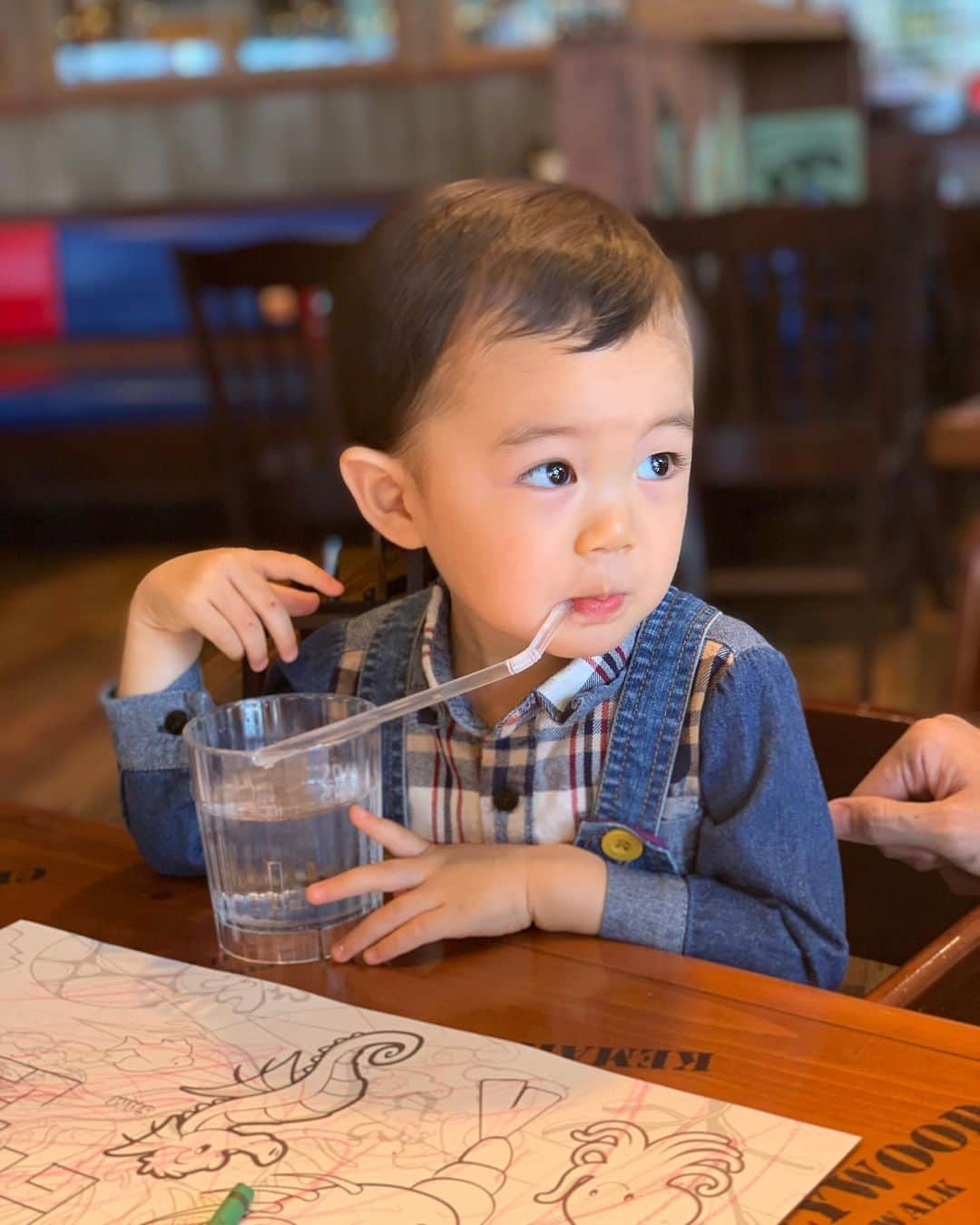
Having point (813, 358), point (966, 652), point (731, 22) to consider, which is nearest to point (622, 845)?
point (966, 652)

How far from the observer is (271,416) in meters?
3.10

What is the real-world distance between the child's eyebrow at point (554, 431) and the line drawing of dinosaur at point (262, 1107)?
0.93 ft

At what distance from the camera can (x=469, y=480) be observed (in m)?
0.81

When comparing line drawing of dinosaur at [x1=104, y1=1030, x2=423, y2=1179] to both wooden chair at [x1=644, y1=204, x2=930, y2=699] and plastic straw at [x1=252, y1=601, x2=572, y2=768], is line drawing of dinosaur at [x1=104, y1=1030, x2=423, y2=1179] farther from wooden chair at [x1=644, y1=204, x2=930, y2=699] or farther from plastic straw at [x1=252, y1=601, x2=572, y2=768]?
wooden chair at [x1=644, y1=204, x2=930, y2=699]

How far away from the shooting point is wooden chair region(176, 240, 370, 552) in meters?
2.82

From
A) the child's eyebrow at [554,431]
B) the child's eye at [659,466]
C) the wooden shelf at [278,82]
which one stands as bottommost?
the child's eye at [659,466]

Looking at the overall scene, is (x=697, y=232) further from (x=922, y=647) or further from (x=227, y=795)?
(x=227, y=795)

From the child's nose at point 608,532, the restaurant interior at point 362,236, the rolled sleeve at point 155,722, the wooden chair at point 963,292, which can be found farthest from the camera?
the wooden chair at point 963,292

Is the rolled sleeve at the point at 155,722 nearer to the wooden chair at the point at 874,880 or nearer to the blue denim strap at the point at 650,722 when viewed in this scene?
the blue denim strap at the point at 650,722

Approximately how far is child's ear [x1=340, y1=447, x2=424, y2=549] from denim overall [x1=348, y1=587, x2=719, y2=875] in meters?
0.15

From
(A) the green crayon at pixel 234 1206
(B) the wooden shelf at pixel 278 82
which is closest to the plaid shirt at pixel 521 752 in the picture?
(A) the green crayon at pixel 234 1206

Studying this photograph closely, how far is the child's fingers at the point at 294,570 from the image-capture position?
942 millimetres

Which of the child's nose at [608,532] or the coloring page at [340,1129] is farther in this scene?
the child's nose at [608,532]

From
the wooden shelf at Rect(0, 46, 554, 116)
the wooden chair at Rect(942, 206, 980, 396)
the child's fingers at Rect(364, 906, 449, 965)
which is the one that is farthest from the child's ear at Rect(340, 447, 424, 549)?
the wooden shelf at Rect(0, 46, 554, 116)
